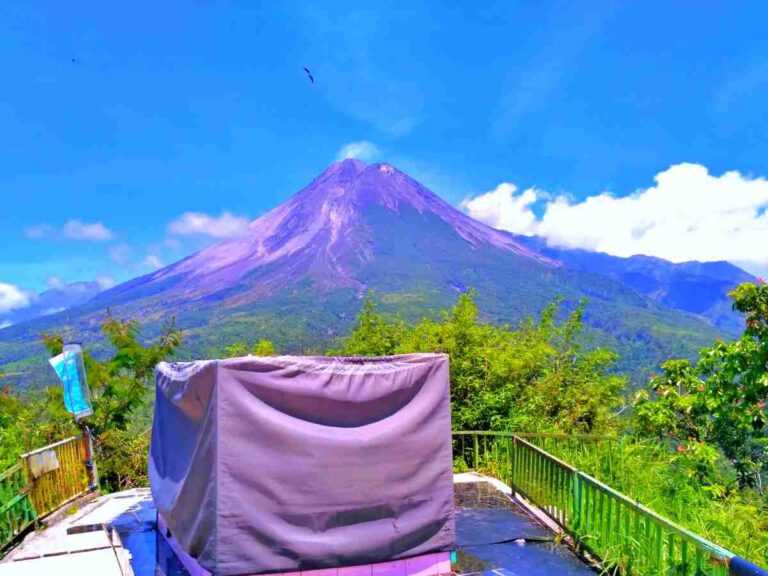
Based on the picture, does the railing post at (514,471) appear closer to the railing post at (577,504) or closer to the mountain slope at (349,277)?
the railing post at (577,504)

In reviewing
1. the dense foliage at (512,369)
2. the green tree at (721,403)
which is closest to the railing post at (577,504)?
the green tree at (721,403)

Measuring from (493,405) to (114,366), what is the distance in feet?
19.1

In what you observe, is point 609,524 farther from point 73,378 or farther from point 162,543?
point 73,378

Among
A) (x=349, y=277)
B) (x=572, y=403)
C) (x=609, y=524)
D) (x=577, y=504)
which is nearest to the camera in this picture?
(x=609, y=524)

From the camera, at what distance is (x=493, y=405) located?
878 centimetres

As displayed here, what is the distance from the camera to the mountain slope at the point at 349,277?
312 ft

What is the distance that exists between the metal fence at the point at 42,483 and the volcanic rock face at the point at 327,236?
9912 cm

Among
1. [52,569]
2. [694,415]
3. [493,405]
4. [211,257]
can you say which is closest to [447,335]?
[493,405]

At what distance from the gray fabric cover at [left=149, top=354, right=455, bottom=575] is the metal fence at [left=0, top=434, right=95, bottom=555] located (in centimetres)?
206

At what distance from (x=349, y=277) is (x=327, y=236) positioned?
17.6m

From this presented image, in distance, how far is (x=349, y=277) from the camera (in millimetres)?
115250

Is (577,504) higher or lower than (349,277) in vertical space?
lower

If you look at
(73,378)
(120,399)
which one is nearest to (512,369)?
(120,399)

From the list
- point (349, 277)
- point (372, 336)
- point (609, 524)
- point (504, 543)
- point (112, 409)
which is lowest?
point (504, 543)
